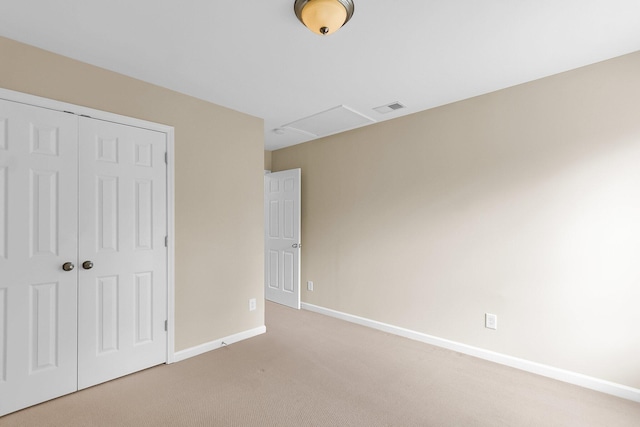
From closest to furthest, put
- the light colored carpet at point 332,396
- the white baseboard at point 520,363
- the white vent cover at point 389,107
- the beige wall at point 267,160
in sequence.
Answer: the light colored carpet at point 332,396 < the white baseboard at point 520,363 < the white vent cover at point 389,107 < the beige wall at point 267,160

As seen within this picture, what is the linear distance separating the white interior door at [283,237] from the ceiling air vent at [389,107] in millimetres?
1558

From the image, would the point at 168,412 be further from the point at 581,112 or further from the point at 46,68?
the point at 581,112

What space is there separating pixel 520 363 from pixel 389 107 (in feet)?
8.74

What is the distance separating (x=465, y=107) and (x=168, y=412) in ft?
11.5

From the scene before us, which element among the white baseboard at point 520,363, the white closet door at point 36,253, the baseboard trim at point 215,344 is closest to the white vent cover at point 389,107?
the white baseboard at point 520,363

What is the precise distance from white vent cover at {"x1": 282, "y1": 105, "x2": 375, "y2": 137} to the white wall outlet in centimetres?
238

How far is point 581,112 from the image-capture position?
228cm

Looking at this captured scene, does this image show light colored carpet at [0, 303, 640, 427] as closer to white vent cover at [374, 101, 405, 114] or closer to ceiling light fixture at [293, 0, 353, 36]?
ceiling light fixture at [293, 0, 353, 36]

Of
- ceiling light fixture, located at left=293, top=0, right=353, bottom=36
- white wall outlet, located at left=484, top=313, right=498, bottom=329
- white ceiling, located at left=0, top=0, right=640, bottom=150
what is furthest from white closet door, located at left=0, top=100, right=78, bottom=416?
white wall outlet, located at left=484, top=313, right=498, bottom=329

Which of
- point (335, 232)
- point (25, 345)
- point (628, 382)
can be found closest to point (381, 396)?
point (628, 382)

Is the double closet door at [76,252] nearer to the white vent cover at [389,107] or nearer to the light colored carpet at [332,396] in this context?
the light colored carpet at [332,396]

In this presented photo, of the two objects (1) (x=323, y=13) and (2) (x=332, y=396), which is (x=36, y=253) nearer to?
(2) (x=332, y=396)

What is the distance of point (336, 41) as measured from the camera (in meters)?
1.95

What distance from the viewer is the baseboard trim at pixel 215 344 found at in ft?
8.82
